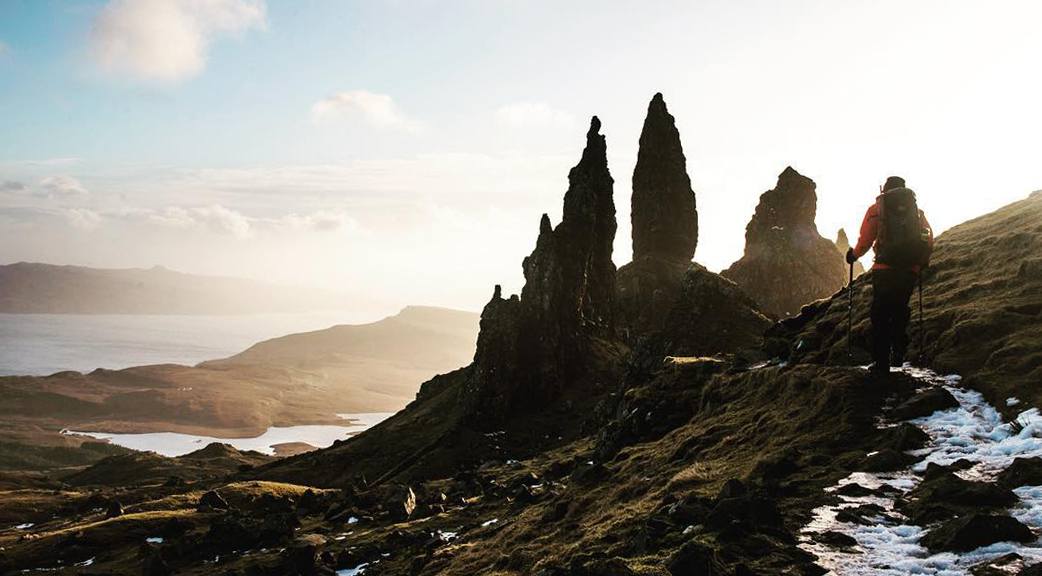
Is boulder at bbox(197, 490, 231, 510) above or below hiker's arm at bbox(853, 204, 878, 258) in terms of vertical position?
below

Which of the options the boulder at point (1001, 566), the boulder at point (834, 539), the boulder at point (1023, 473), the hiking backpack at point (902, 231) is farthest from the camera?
the hiking backpack at point (902, 231)

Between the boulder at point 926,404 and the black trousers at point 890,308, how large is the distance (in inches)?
98.0

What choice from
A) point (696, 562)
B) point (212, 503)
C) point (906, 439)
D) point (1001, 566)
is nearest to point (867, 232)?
point (906, 439)

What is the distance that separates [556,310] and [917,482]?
119 m

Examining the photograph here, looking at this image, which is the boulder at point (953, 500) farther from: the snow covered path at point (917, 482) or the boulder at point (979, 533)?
the boulder at point (979, 533)

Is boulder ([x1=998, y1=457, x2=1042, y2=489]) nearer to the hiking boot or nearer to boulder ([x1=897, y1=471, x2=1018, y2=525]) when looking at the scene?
boulder ([x1=897, y1=471, x2=1018, y2=525])

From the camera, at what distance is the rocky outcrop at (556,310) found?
126 m

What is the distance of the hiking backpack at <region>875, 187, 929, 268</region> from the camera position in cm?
2155

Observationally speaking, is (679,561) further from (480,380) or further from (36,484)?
(36,484)

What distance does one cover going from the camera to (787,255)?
147375 millimetres

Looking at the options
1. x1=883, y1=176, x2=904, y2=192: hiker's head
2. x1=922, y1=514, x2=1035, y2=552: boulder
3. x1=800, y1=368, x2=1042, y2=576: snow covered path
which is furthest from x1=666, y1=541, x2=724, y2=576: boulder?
x1=883, y1=176, x2=904, y2=192: hiker's head

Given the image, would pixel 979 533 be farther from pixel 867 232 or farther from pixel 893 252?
pixel 867 232

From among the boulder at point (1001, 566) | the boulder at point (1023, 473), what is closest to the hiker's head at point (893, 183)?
the boulder at point (1023, 473)

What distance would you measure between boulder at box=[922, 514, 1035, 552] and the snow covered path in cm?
18
